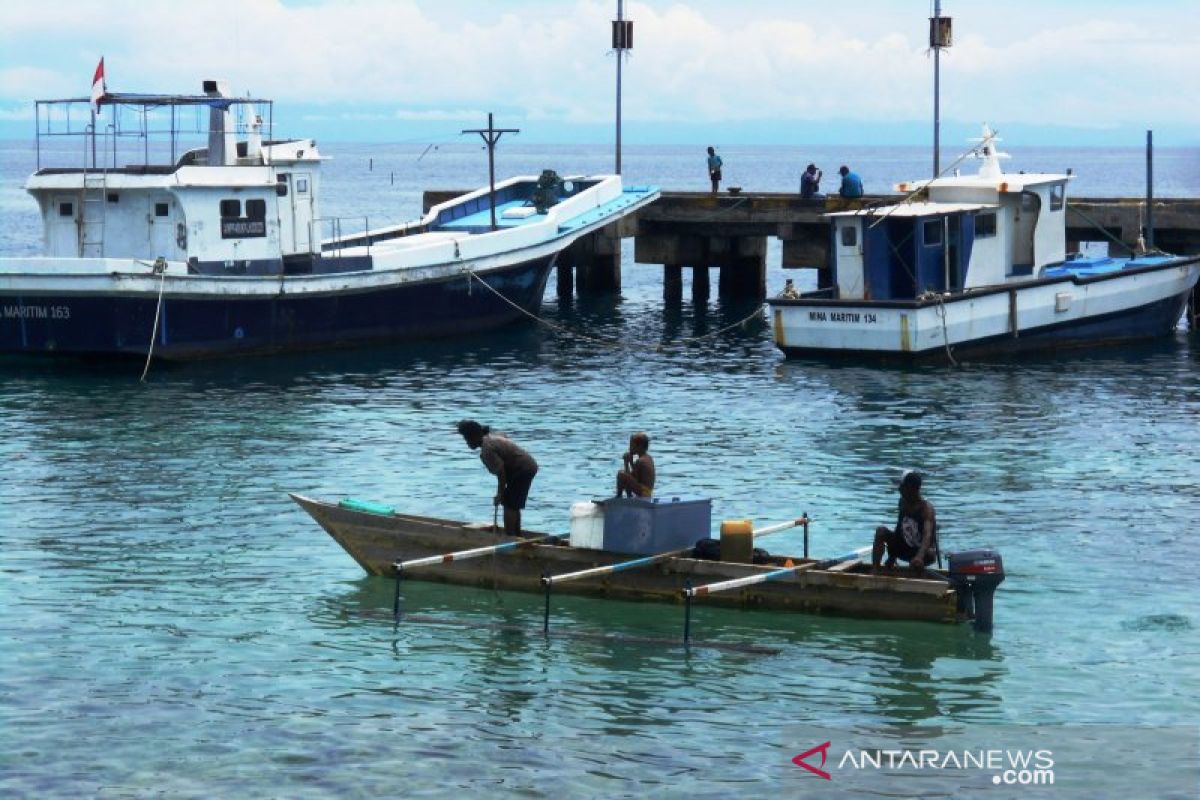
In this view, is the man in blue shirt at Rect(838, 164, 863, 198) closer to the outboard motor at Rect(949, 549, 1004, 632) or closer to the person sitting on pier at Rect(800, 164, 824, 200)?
the person sitting on pier at Rect(800, 164, 824, 200)

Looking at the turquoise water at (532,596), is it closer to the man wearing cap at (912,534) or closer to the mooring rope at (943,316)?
the mooring rope at (943,316)

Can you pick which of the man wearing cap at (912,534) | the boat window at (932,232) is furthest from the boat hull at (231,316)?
the man wearing cap at (912,534)

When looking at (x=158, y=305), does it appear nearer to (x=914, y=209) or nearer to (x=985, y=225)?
(x=914, y=209)

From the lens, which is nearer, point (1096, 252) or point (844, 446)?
point (844, 446)

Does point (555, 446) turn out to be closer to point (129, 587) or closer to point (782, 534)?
point (782, 534)

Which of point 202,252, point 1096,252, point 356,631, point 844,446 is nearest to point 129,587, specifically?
point 356,631

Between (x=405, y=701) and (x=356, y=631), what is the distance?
2.45 meters

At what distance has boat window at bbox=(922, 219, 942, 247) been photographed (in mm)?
39528

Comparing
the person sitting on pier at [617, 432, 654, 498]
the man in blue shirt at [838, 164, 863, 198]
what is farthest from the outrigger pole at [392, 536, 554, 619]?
the man in blue shirt at [838, 164, 863, 198]

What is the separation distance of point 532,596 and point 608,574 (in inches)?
43.6

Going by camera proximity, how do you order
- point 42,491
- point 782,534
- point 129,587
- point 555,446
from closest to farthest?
point 129,587 < point 782,534 < point 42,491 < point 555,446

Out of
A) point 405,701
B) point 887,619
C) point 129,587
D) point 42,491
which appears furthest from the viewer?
point 42,491

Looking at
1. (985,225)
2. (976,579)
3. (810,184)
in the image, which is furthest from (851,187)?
(976,579)

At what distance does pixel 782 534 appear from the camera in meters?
25.1
